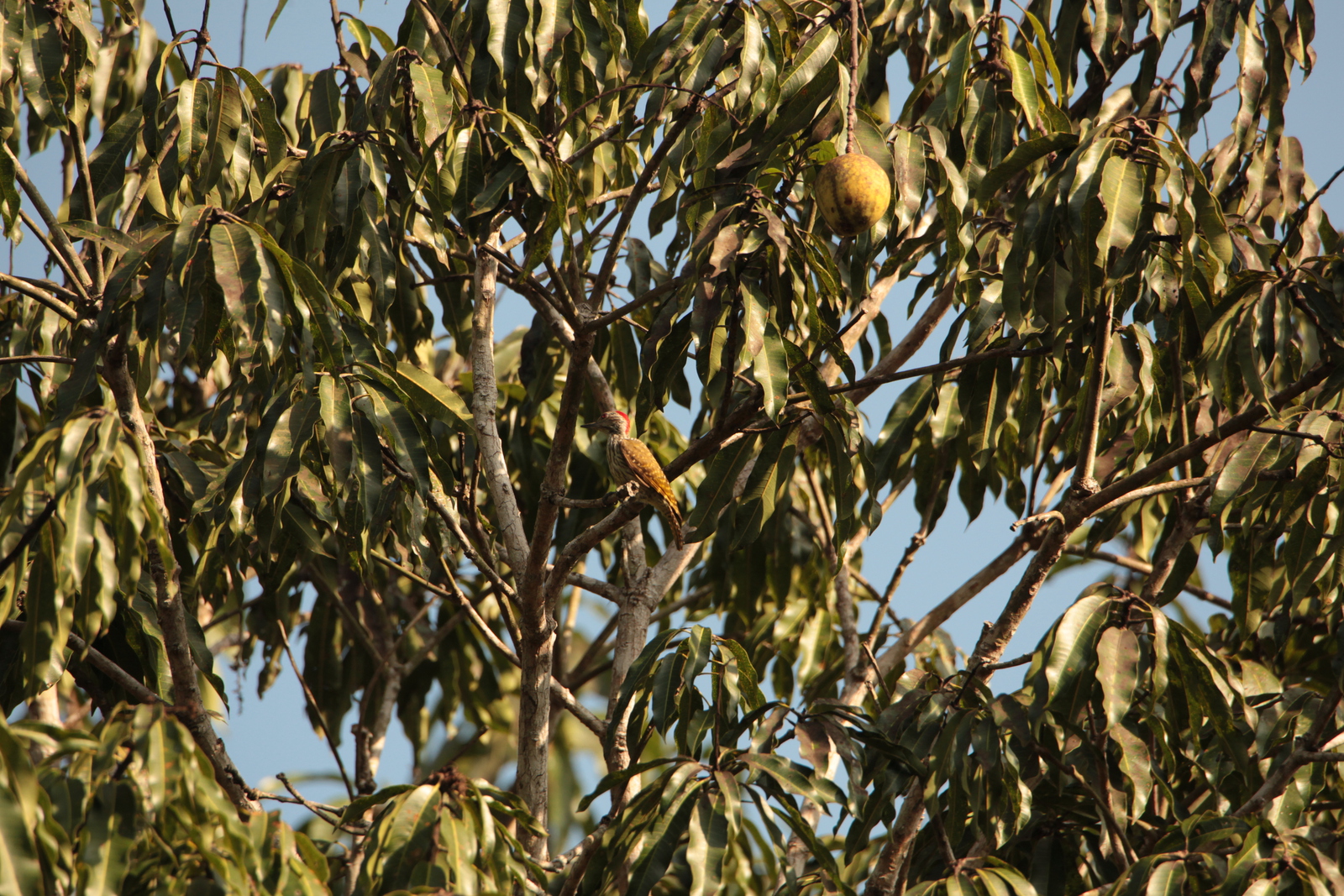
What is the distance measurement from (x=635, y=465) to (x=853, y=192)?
206 cm

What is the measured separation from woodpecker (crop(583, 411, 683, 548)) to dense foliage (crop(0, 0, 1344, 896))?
185 mm

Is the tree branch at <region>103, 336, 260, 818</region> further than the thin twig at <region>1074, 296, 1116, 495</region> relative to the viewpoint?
No

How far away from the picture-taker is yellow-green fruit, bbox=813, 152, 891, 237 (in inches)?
114

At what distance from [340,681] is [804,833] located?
4.26m

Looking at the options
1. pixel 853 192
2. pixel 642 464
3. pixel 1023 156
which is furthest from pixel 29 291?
pixel 1023 156

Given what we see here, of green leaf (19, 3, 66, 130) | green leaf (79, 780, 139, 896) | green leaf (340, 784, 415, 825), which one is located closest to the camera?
green leaf (79, 780, 139, 896)

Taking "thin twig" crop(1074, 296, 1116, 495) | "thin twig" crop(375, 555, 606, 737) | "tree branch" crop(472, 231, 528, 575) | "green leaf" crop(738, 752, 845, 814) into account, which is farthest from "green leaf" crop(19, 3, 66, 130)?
"thin twig" crop(1074, 296, 1116, 495)

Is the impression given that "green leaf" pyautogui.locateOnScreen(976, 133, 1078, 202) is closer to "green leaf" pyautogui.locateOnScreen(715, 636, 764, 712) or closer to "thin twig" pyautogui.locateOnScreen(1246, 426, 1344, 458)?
"thin twig" pyautogui.locateOnScreen(1246, 426, 1344, 458)

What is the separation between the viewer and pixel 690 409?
14.4 ft

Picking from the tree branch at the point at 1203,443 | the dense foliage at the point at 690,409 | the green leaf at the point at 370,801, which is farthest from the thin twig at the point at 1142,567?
the green leaf at the point at 370,801

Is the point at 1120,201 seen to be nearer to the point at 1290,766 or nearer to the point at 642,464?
the point at 1290,766

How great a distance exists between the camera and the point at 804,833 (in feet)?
9.71

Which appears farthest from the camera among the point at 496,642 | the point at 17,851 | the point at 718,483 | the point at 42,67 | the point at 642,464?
the point at 642,464

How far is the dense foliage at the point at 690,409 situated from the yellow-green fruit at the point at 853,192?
5.8 inches
